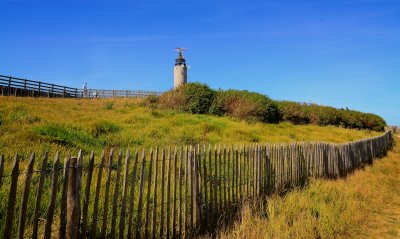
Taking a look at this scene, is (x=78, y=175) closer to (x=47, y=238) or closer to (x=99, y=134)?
(x=47, y=238)

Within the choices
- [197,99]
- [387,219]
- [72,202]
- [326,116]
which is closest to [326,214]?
[387,219]

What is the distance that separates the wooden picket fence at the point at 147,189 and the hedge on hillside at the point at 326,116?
20.5 meters

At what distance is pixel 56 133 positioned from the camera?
10961 millimetres

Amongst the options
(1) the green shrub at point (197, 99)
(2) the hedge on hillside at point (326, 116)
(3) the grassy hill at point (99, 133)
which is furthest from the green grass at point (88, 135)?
(2) the hedge on hillside at point (326, 116)

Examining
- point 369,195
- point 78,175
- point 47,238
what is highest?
point 78,175

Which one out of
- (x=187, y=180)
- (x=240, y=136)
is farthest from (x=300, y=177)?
(x=240, y=136)

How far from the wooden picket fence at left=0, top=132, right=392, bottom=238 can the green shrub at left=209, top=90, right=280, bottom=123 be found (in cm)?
1419

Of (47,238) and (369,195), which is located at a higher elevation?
(47,238)

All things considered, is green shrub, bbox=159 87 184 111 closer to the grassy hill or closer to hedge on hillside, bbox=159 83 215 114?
hedge on hillside, bbox=159 83 215 114

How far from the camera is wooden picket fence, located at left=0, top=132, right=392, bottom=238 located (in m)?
3.82

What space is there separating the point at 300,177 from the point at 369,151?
23.5 feet

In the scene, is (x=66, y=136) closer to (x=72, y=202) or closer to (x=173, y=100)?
(x=72, y=202)

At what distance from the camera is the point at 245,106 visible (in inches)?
989

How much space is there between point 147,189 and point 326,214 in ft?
10.8
